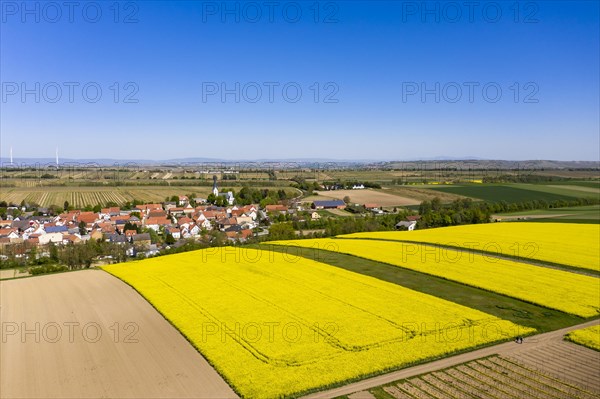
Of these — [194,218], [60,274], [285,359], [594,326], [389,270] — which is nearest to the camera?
[285,359]

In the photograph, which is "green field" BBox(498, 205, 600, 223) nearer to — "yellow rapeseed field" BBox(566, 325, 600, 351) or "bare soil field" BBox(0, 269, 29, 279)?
"yellow rapeseed field" BBox(566, 325, 600, 351)

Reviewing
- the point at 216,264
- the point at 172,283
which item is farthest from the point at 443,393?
the point at 216,264

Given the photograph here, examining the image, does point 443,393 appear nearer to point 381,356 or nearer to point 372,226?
point 381,356

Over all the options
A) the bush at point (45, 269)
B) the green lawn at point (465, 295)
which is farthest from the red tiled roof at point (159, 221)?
the green lawn at point (465, 295)

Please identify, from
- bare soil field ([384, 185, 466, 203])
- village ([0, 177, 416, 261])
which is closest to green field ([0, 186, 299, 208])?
village ([0, 177, 416, 261])

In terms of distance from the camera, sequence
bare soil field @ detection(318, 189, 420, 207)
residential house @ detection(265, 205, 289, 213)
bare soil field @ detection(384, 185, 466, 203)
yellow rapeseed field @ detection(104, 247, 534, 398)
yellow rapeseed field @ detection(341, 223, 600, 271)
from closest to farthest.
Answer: yellow rapeseed field @ detection(104, 247, 534, 398)
yellow rapeseed field @ detection(341, 223, 600, 271)
residential house @ detection(265, 205, 289, 213)
bare soil field @ detection(318, 189, 420, 207)
bare soil field @ detection(384, 185, 466, 203)

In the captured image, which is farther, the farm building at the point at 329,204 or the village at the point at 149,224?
the farm building at the point at 329,204

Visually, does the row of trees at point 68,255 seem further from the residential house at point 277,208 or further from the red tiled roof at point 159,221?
the residential house at point 277,208
